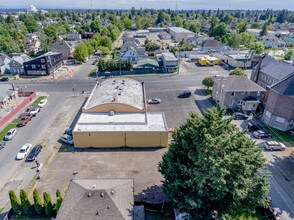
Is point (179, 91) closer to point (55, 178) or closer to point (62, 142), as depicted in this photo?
point (62, 142)

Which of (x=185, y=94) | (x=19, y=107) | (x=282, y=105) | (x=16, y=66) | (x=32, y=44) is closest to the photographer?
(x=282, y=105)

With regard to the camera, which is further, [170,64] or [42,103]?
[170,64]

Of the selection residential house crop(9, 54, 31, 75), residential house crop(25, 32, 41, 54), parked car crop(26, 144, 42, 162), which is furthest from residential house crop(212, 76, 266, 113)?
residential house crop(25, 32, 41, 54)

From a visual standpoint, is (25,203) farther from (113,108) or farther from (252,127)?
(252,127)

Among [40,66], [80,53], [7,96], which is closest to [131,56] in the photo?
[80,53]

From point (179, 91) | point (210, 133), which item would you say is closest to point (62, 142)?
point (210, 133)

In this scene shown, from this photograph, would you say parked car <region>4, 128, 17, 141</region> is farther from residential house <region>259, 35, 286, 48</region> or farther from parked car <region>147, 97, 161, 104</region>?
residential house <region>259, 35, 286, 48</region>

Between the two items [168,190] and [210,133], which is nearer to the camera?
[210,133]
